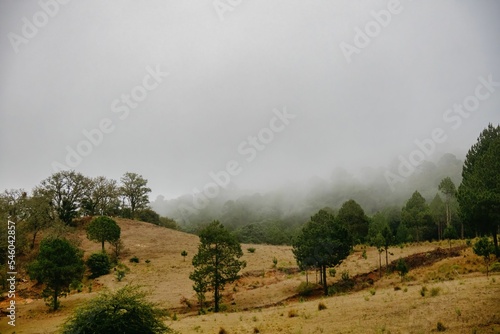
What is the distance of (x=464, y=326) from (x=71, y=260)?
37.4 meters

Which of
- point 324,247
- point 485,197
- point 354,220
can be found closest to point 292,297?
point 324,247

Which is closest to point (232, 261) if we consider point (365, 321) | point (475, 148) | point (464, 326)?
point (365, 321)

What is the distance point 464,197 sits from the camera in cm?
3472

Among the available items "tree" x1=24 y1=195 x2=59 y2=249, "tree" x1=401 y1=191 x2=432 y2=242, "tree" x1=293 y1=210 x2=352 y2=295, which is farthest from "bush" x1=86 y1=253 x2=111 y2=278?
"tree" x1=401 y1=191 x2=432 y2=242

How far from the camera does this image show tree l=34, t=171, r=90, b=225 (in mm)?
64562

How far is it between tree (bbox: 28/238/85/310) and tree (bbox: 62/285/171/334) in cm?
2230

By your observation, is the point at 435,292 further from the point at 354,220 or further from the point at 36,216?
the point at 36,216

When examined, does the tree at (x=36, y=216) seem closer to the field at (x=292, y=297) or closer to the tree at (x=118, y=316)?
the field at (x=292, y=297)

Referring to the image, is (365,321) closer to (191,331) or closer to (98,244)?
(191,331)

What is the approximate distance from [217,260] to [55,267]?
1807cm

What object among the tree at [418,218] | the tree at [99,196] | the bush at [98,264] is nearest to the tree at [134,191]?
the tree at [99,196]

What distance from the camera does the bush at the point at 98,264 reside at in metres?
46.8

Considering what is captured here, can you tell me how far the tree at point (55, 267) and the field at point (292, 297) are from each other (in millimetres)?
2905

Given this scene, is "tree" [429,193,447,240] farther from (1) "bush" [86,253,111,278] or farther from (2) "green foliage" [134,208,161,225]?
(2) "green foliage" [134,208,161,225]
